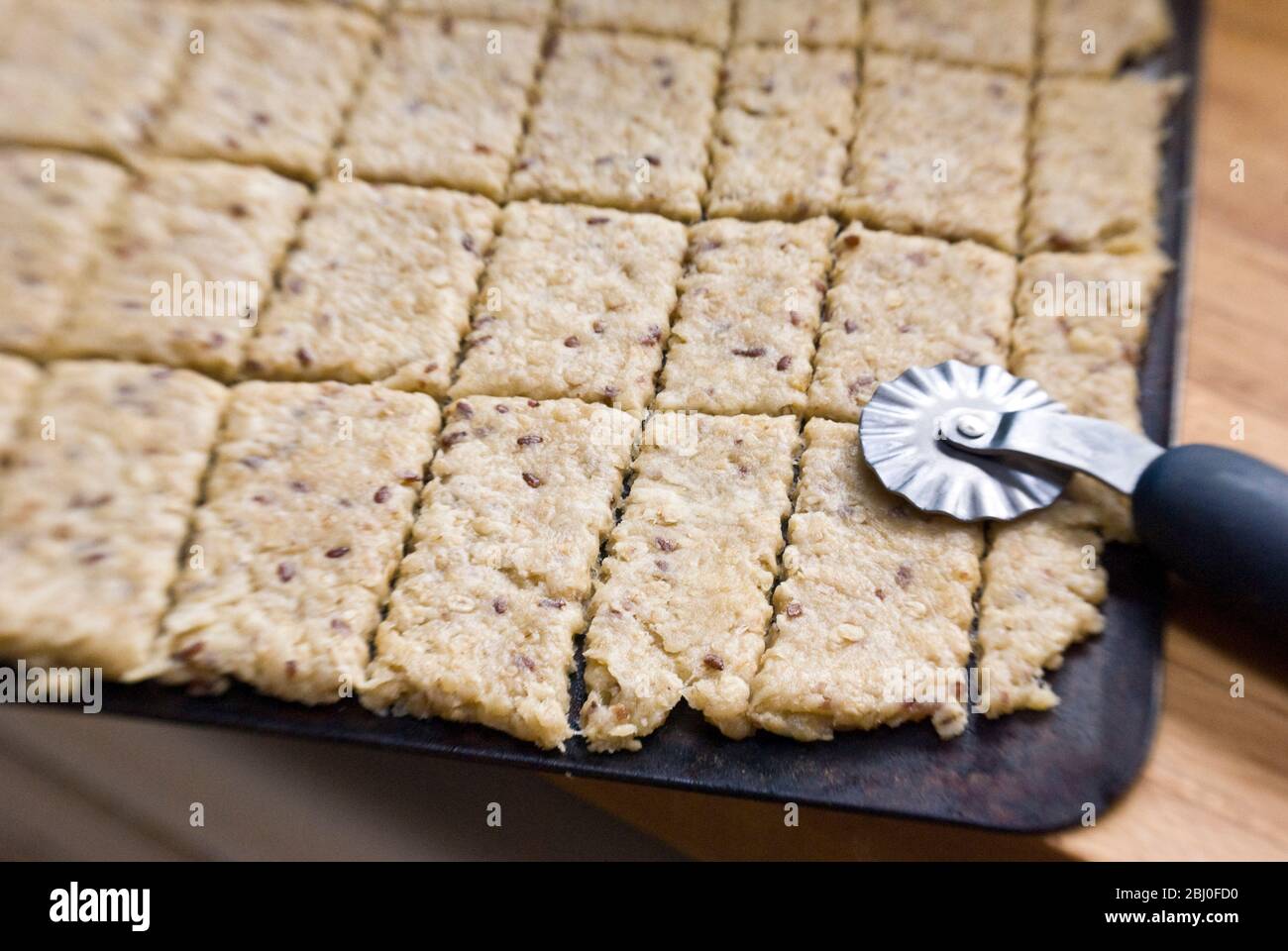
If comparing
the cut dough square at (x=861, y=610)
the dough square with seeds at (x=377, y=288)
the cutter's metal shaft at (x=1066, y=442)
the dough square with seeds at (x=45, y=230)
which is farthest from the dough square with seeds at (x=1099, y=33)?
the dough square with seeds at (x=45, y=230)

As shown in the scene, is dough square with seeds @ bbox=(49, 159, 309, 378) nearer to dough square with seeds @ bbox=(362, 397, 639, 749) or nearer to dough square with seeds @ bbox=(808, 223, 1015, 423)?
dough square with seeds @ bbox=(362, 397, 639, 749)

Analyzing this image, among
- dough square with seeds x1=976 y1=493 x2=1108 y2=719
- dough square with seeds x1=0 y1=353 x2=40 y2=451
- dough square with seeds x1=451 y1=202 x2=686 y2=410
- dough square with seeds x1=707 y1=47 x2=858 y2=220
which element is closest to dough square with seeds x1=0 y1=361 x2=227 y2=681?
dough square with seeds x1=0 y1=353 x2=40 y2=451

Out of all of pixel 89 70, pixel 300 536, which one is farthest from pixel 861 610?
pixel 89 70

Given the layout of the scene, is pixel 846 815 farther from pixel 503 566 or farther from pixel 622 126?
pixel 622 126
